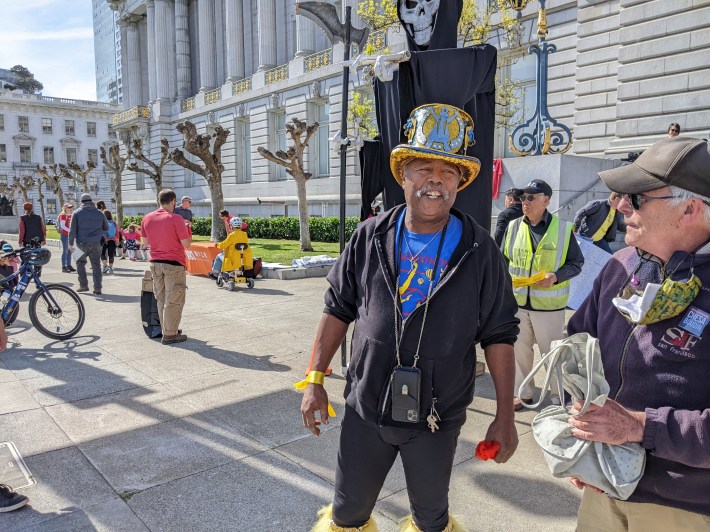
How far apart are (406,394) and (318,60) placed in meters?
30.8

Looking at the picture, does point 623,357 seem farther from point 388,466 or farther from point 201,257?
point 201,257

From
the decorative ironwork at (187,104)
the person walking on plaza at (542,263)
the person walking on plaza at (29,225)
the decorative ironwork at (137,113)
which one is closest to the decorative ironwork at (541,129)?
the person walking on plaza at (542,263)

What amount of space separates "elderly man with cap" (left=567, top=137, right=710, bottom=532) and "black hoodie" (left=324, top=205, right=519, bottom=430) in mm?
484

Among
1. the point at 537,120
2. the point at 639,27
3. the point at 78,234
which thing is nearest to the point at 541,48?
the point at 537,120

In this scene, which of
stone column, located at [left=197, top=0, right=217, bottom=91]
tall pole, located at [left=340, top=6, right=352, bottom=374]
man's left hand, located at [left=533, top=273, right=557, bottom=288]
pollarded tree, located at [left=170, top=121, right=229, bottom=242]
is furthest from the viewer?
stone column, located at [left=197, top=0, right=217, bottom=91]

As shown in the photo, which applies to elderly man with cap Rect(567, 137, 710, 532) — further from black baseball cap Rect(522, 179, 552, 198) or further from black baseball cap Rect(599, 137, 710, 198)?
black baseball cap Rect(522, 179, 552, 198)

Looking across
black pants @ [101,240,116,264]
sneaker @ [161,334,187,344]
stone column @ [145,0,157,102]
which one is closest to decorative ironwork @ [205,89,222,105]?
stone column @ [145,0,157,102]

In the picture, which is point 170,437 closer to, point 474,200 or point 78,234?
point 474,200

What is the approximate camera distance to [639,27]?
14.2m

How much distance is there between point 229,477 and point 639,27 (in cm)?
1561

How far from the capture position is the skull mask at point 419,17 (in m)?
4.57

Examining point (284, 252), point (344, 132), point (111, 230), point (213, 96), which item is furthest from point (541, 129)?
point (213, 96)

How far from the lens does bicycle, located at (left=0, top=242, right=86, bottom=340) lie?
6.92 metres

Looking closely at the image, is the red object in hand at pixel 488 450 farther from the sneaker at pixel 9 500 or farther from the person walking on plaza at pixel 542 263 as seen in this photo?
the sneaker at pixel 9 500
